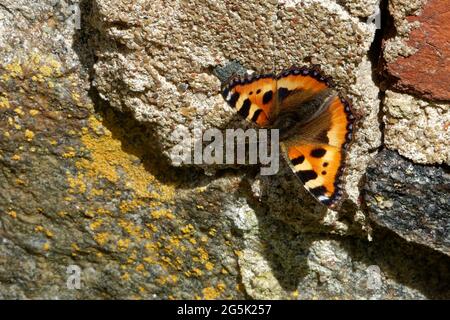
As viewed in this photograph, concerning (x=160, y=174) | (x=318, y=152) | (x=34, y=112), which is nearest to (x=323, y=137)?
(x=318, y=152)

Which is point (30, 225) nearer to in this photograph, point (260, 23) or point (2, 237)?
point (2, 237)

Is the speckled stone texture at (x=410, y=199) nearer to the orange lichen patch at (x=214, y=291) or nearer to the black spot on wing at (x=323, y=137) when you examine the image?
the black spot on wing at (x=323, y=137)

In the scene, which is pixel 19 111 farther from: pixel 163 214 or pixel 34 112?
pixel 163 214

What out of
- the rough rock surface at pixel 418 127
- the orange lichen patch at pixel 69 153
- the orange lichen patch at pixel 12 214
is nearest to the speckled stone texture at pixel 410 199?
the rough rock surface at pixel 418 127

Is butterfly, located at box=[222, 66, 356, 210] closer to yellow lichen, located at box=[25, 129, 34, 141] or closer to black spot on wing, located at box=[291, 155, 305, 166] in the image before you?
black spot on wing, located at box=[291, 155, 305, 166]

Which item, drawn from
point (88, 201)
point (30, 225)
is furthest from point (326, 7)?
point (30, 225)

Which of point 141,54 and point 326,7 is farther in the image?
point 141,54

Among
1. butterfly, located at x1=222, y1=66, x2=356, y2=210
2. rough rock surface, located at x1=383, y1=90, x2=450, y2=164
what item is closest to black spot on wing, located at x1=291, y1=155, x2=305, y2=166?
butterfly, located at x1=222, y1=66, x2=356, y2=210

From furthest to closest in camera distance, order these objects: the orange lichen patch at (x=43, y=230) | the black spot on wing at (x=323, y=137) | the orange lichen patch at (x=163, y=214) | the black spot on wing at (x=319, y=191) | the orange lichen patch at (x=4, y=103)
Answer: the orange lichen patch at (x=43, y=230) < the orange lichen patch at (x=163, y=214) < the orange lichen patch at (x=4, y=103) < the black spot on wing at (x=323, y=137) < the black spot on wing at (x=319, y=191)
